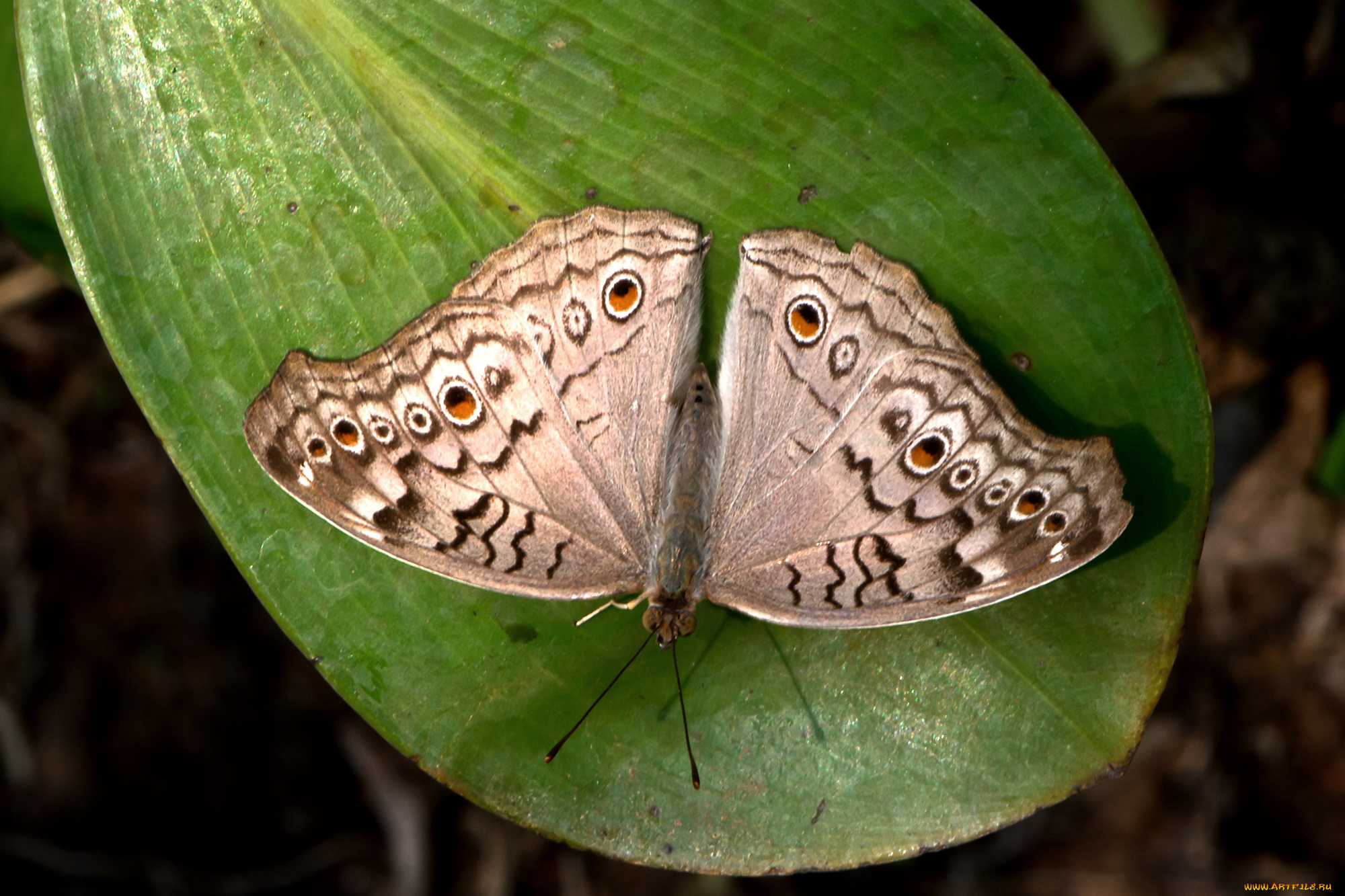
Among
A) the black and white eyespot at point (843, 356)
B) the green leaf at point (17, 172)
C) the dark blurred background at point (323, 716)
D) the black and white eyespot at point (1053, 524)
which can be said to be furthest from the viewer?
the dark blurred background at point (323, 716)

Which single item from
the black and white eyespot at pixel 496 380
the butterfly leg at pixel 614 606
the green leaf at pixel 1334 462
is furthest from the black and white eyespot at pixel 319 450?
the green leaf at pixel 1334 462

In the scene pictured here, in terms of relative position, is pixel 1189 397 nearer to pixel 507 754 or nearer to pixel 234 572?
pixel 507 754

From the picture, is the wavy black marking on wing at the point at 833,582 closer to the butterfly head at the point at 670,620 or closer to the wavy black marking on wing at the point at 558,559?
the butterfly head at the point at 670,620

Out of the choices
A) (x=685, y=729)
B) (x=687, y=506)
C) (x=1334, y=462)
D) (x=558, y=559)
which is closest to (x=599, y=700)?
(x=685, y=729)

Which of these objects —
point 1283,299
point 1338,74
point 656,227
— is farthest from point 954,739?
point 1338,74

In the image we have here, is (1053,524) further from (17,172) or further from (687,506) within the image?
(17,172)
